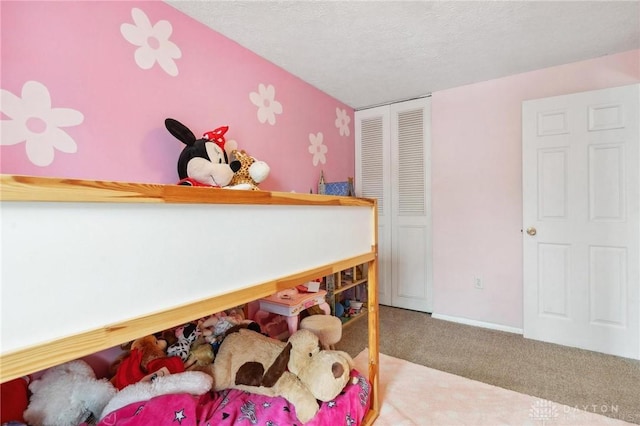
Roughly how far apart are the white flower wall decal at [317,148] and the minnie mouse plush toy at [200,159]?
43.2 inches

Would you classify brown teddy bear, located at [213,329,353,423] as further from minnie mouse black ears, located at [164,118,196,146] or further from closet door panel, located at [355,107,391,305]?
closet door panel, located at [355,107,391,305]

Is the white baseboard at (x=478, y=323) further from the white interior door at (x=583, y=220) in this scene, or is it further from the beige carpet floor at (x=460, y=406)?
the beige carpet floor at (x=460, y=406)

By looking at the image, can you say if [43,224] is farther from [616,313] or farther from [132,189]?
[616,313]

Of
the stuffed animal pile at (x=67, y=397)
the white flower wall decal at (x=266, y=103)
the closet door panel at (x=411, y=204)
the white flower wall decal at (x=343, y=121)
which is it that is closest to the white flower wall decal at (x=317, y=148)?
the white flower wall decal at (x=343, y=121)

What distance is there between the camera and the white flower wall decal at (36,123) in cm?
111

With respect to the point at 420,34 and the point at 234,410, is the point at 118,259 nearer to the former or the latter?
the point at 234,410

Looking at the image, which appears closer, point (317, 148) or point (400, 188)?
point (317, 148)

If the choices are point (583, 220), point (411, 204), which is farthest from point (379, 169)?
point (583, 220)

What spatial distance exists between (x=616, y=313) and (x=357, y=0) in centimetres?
267

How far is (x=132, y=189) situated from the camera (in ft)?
1.96

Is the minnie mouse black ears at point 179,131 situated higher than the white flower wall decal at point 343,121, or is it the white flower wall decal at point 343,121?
the white flower wall decal at point 343,121

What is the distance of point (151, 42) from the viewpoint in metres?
1.51

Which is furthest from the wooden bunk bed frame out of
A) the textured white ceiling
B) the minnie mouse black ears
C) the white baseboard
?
the white baseboard

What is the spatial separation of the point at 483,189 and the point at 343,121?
1499 millimetres
